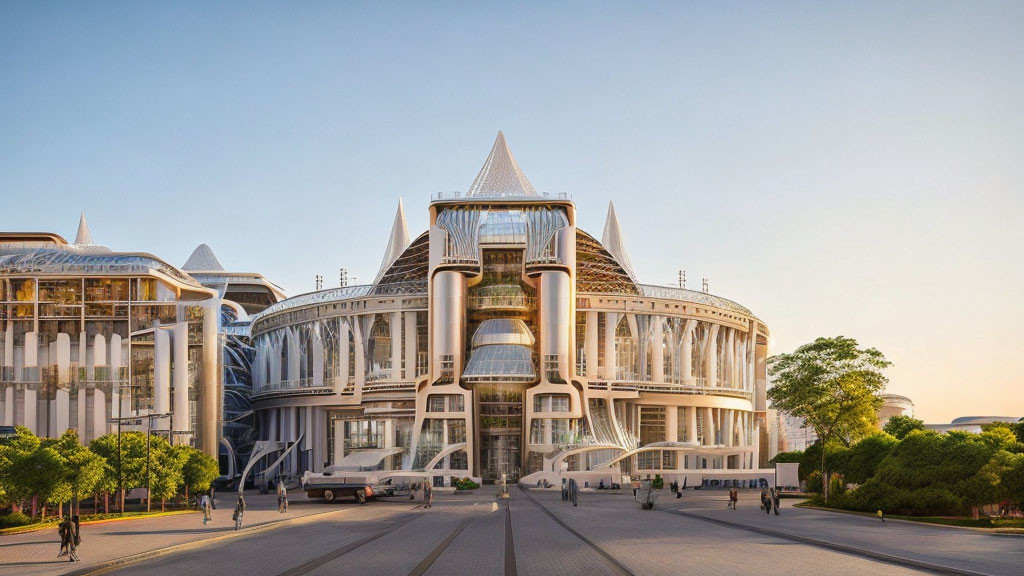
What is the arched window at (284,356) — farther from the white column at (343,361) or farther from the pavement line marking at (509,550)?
the pavement line marking at (509,550)

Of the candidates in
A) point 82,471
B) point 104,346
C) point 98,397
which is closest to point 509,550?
point 82,471

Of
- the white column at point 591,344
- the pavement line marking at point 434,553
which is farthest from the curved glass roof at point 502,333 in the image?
the pavement line marking at point 434,553

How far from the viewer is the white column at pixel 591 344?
104 metres

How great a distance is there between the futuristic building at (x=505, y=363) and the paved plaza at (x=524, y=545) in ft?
144

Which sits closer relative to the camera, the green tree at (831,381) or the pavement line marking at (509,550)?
the pavement line marking at (509,550)

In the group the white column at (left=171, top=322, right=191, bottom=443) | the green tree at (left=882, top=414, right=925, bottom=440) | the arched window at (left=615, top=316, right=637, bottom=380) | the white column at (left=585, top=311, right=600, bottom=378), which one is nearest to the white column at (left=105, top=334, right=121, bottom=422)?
the white column at (left=171, top=322, right=191, bottom=443)

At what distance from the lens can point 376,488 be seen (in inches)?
2726

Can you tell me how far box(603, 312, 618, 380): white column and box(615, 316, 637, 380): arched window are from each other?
3.45 ft

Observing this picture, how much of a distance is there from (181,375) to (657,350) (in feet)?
160

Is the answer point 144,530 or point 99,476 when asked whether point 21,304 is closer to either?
point 99,476

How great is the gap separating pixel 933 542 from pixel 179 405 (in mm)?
72393

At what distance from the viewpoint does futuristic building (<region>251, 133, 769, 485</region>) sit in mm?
99750

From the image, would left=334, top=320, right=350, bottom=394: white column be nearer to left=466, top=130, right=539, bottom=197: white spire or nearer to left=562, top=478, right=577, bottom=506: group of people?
left=466, top=130, right=539, bottom=197: white spire

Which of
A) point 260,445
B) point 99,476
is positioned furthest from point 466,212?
point 99,476
